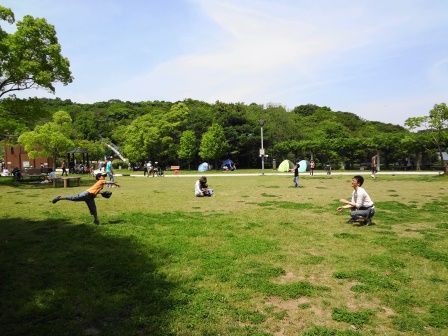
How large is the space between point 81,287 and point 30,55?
67.6 feet

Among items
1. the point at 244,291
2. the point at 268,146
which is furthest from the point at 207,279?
the point at 268,146

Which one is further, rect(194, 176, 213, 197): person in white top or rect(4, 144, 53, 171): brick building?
rect(4, 144, 53, 171): brick building

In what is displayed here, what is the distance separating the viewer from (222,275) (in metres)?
6.48

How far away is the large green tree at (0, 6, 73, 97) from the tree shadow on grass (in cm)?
1613

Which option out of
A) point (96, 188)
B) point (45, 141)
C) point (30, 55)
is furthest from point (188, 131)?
point (96, 188)

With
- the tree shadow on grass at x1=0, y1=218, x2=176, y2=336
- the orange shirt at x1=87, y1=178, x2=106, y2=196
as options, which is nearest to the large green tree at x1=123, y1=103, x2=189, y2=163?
the orange shirt at x1=87, y1=178, x2=106, y2=196

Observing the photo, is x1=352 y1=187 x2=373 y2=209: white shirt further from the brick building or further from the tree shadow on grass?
the brick building

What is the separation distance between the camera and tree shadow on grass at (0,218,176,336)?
4.88 meters

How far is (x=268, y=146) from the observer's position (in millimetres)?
57969

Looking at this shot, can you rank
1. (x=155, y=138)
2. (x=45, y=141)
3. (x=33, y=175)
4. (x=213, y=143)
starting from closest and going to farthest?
(x=33, y=175) < (x=45, y=141) < (x=213, y=143) < (x=155, y=138)

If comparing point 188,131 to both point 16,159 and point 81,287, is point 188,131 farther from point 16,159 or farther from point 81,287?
point 81,287

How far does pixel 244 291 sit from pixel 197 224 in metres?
4.71

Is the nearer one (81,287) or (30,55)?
(81,287)

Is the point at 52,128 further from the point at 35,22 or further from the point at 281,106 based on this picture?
the point at 281,106
